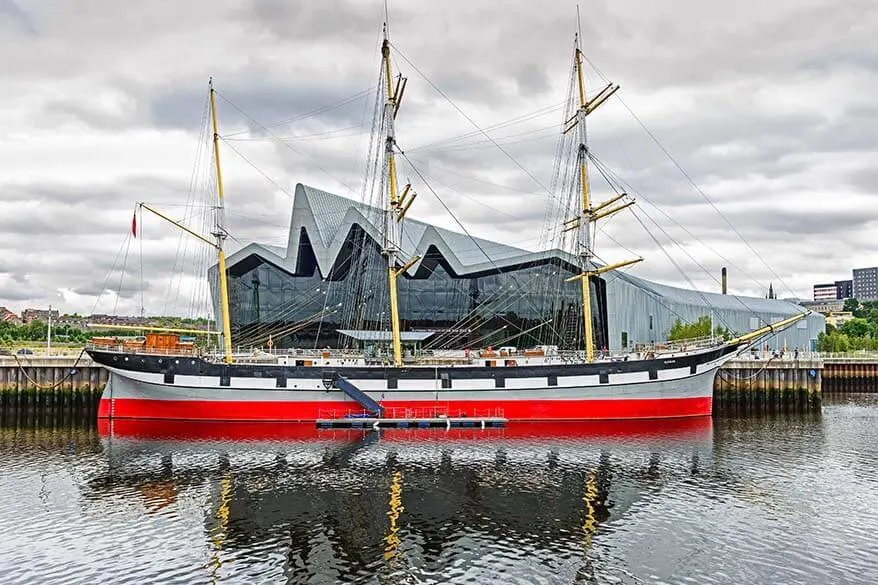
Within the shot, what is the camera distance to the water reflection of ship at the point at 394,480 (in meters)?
16.8

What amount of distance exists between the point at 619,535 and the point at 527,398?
1796cm

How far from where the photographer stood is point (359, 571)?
14648 mm

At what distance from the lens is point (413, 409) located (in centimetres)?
3509

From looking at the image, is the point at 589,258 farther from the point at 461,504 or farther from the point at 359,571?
the point at 359,571

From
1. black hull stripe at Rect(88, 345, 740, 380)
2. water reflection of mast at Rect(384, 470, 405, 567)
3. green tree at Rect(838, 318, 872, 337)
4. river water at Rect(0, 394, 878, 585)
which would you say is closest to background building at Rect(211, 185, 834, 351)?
black hull stripe at Rect(88, 345, 740, 380)

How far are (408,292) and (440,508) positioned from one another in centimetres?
3832

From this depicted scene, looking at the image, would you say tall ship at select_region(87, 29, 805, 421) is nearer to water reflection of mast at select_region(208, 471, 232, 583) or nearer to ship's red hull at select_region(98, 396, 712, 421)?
Result: ship's red hull at select_region(98, 396, 712, 421)

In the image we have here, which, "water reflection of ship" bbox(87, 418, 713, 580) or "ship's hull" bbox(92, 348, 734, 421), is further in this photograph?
"ship's hull" bbox(92, 348, 734, 421)

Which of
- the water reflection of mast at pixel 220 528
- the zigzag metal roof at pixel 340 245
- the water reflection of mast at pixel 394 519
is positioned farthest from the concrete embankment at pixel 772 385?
the water reflection of mast at pixel 220 528

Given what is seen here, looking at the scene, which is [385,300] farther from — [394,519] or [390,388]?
[394,519]

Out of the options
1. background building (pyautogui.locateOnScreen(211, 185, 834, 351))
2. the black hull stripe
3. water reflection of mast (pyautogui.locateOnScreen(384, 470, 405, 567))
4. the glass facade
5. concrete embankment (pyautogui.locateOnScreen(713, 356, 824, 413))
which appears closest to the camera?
water reflection of mast (pyautogui.locateOnScreen(384, 470, 405, 567))

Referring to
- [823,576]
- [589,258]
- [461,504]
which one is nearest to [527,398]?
[589,258]

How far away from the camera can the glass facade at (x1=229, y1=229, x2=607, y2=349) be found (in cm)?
5584

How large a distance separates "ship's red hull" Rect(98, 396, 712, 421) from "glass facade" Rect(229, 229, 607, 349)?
20174 millimetres
